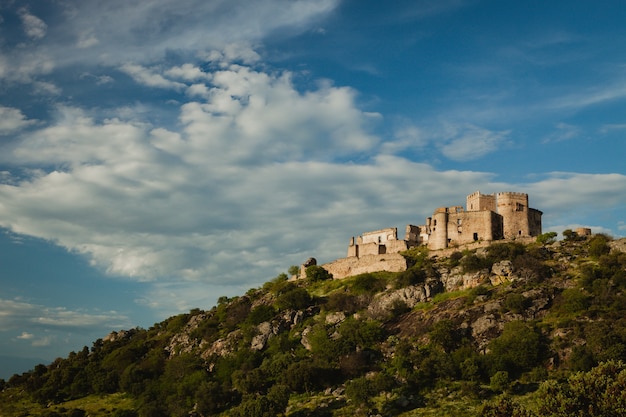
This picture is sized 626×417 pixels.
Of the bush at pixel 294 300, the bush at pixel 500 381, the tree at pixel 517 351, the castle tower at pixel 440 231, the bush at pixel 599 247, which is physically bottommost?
the bush at pixel 500 381

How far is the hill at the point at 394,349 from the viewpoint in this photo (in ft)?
217

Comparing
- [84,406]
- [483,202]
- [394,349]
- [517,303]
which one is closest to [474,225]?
[483,202]

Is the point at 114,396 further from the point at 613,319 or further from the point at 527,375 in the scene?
the point at 613,319

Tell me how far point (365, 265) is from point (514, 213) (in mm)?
26006

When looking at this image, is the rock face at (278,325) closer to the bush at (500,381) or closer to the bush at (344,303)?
the bush at (344,303)

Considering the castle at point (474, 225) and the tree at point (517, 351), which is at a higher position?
the castle at point (474, 225)

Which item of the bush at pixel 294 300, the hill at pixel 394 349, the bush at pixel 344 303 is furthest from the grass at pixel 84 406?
the bush at pixel 344 303

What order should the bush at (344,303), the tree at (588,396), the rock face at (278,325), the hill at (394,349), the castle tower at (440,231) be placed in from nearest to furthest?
1. the tree at (588,396)
2. the hill at (394,349)
3. the rock face at (278,325)
4. the bush at (344,303)
5. the castle tower at (440,231)

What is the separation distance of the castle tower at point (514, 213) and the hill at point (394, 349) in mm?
5127

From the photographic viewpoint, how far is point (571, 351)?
6806 cm

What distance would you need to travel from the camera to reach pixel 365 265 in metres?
106

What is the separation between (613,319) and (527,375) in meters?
13.4

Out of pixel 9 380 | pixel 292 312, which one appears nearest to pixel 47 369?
pixel 9 380

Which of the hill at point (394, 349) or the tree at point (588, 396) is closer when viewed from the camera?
the tree at point (588, 396)
